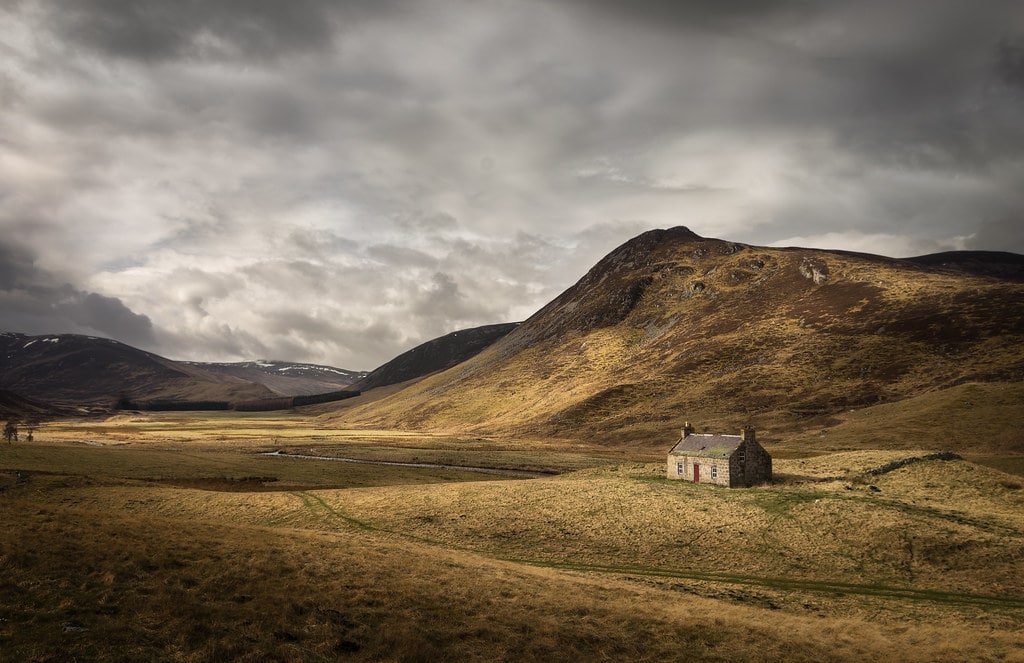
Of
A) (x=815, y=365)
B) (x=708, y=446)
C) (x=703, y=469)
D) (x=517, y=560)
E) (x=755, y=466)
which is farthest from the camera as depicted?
(x=815, y=365)

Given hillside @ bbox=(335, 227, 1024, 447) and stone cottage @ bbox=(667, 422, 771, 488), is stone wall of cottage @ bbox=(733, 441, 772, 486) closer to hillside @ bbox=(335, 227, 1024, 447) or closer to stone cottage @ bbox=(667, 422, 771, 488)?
stone cottage @ bbox=(667, 422, 771, 488)

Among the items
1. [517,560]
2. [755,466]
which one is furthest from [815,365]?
[517,560]

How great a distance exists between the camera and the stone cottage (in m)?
54.8

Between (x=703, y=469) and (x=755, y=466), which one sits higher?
(x=755, y=466)

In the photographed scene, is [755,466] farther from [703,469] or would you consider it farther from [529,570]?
[529,570]

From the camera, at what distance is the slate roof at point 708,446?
56.0m

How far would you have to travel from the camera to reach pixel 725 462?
54688 mm

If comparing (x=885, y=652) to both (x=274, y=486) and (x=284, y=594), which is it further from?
(x=274, y=486)

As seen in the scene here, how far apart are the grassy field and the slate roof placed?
14.9 ft

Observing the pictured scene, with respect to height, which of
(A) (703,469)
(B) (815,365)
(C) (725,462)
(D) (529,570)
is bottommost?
(D) (529,570)

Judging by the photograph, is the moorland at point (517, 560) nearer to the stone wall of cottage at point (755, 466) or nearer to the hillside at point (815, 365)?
the stone wall of cottage at point (755, 466)

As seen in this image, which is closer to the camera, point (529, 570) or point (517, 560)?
point (529, 570)

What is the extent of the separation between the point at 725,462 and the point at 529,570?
29976mm

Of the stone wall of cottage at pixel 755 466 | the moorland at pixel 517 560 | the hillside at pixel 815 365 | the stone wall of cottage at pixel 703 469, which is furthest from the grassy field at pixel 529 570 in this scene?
the hillside at pixel 815 365
